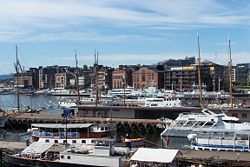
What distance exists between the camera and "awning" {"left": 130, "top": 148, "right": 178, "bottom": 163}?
37209mm

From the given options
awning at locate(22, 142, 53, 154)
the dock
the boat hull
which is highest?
awning at locate(22, 142, 53, 154)

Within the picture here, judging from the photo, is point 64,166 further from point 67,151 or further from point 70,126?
point 70,126

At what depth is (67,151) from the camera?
4312 centimetres

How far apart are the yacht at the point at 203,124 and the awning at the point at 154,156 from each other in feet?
58.6

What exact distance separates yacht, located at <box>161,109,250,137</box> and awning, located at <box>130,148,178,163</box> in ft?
58.6

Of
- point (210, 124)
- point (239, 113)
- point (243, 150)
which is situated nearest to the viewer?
point (243, 150)

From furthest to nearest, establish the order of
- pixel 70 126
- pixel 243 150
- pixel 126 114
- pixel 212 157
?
pixel 126 114 → pixel 70 126 → pixel 243 150 → pixel 212 157

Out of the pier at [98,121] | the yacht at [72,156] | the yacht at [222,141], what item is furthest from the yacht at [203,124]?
the yacht at [72,156]

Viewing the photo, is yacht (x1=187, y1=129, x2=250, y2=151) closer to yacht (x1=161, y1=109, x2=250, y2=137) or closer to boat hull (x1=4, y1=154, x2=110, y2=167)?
yacht (x1=161, y1=109, x2=250, y2=137)

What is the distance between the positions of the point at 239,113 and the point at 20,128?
37.5 m

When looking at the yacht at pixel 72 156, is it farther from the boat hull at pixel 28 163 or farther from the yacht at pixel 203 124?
the yacht at pixel 203 124

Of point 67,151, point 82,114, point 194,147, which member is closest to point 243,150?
point 194,147

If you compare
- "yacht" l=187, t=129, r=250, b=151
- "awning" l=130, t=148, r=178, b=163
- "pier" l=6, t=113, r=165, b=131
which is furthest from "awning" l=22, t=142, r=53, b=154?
"pier" l=6, t=113, r=165, b=131

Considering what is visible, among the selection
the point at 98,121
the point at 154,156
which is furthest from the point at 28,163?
the point at 98,121
